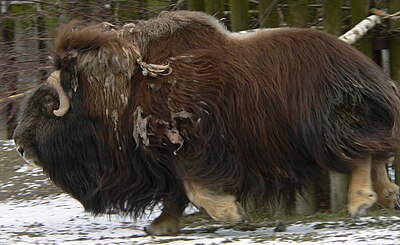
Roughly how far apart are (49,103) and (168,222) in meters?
0.78

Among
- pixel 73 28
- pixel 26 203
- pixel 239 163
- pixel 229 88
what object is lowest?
pixel 26 203

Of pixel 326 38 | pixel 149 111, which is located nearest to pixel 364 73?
pixel 326 38

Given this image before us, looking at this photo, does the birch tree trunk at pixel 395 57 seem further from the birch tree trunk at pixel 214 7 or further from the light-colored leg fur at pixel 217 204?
the light-colored leg fur at pixel 217 204

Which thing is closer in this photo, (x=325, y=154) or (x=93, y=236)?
(x=325, y=154)

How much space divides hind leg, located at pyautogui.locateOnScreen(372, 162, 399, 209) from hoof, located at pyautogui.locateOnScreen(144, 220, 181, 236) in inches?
37.0

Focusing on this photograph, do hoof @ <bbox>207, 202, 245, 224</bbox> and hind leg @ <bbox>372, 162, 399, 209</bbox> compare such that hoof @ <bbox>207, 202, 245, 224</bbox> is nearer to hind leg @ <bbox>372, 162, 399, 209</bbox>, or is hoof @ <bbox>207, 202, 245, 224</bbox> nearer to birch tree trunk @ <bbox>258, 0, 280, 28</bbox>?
hind leg @ <bbox>372, 162, 399, 209</bbox>

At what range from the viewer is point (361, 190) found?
407 centimetres

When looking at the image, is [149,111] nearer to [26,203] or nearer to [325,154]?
[325,154]

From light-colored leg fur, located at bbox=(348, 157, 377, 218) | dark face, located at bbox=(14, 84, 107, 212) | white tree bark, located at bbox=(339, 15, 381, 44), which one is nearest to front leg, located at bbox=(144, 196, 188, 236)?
dark face, located at bbox=(14, 84, 107, 212)

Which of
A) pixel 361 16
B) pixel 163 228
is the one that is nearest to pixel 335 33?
pixel 361 16

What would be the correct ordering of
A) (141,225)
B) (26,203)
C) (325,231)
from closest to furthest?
(325,231), (141,225), (26,203)

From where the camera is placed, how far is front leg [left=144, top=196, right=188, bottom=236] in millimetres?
4320

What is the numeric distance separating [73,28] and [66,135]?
497mm

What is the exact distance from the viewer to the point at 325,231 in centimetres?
399
